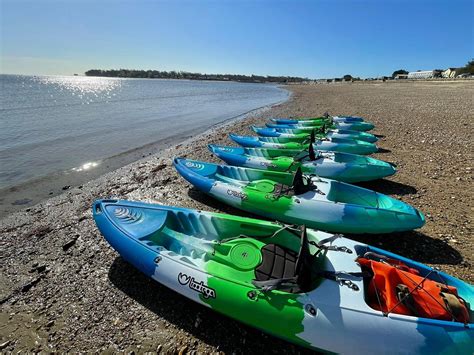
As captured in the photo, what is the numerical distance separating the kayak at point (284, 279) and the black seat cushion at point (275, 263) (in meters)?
0.02

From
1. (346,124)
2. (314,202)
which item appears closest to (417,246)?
(314,202)

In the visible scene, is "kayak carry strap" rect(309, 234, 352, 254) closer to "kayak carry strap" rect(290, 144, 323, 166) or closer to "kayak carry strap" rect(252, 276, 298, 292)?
"kayak carry strap" rect(252, 276, 298, 292)

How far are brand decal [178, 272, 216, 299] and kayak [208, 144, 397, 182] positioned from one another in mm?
5505

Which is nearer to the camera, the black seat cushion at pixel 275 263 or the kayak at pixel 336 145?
the black seat cushion at pixel 275 263

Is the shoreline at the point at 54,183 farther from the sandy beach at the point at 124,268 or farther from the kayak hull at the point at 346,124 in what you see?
the kayak hull at the point at 346,124

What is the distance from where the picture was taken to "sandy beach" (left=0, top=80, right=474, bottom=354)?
396 centimetres

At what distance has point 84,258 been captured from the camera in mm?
5664

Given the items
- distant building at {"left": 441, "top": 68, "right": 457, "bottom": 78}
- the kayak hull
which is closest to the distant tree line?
distant building at {"left": 441, "top": 68, "right": 457, "bottom": 78}

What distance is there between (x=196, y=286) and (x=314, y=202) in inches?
132

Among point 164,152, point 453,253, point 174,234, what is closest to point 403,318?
point 453,253

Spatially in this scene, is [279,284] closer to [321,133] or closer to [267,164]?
[267,164]

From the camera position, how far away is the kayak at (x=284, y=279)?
320 cm

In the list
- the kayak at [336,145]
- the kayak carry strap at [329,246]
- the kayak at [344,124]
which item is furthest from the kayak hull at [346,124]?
the kayak carry strap at [329,246]

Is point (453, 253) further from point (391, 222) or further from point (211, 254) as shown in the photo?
point (211, 254)
